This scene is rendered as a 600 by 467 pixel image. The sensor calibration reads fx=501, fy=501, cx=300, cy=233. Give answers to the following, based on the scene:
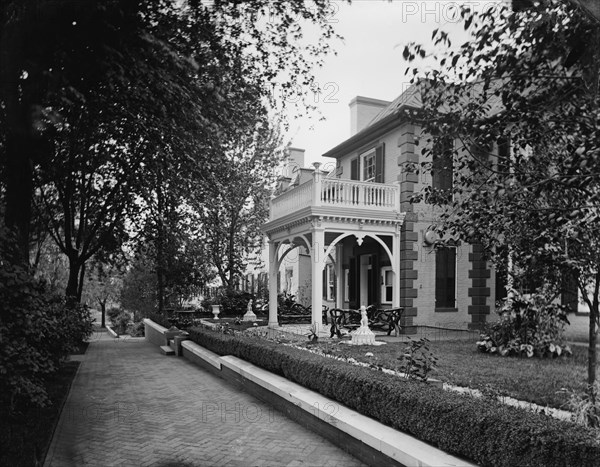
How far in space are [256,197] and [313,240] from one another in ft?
36.9

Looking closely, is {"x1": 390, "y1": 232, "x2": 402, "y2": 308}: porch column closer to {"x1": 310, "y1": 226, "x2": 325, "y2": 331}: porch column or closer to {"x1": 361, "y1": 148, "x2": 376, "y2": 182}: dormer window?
{"x1": 310, "y1": 226, "x2": 325, "y2": 331}: porch column

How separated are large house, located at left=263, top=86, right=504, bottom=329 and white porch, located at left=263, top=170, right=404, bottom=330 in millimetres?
33

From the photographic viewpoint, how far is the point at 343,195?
16.7 meters

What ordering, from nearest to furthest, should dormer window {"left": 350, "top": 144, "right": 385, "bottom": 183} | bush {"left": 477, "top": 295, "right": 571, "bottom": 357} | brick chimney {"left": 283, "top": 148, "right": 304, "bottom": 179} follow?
bush {"left": 477, "top": 295, "right": 571, "bottom": 357}
dormer window {"left": 350, "top": 144, "right": 385, "bottom": 183}
brick chimney {"left": 283, "top": 148, "right": 304, "bottom": 179}

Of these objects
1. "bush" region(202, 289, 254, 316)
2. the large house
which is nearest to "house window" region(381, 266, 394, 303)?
the large house

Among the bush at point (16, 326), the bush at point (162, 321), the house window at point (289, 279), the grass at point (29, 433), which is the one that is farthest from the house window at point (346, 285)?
the bush at point (16, 326)

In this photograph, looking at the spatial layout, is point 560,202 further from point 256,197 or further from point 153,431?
point 256,197

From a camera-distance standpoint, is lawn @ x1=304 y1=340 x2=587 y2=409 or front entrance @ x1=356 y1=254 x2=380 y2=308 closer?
lawn @ x1=304 y1=340 x2=587 y2=409

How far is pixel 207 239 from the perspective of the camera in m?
25.4

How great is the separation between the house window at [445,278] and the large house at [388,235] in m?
0.04

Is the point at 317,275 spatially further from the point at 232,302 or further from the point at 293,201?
the point at 232,302

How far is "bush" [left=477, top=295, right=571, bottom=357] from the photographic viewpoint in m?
12.1

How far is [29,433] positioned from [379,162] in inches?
610

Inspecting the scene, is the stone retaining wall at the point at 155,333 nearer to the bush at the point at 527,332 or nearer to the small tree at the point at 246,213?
the small tree at the point at 246,213
